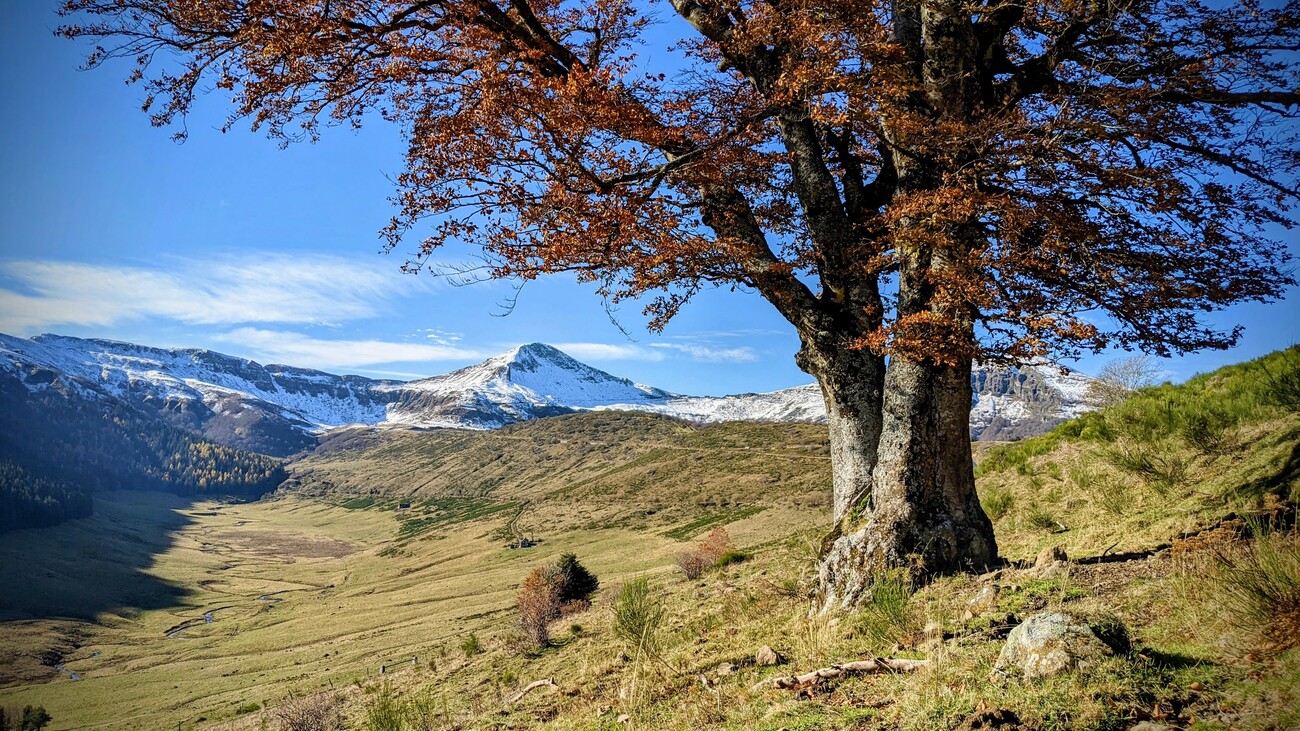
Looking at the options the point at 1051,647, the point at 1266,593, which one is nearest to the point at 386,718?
the point at 1051,647

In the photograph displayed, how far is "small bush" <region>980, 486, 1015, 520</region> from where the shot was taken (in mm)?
14336

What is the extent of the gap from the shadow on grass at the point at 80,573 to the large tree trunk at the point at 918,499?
149 m

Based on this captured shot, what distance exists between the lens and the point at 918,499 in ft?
25.0

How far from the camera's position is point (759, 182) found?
9.45 meters

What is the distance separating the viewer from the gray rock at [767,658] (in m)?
5.96

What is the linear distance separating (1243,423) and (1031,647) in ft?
31.5

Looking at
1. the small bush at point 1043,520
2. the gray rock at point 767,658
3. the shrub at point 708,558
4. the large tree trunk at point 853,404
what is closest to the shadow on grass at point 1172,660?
the gray rock at point 767,658

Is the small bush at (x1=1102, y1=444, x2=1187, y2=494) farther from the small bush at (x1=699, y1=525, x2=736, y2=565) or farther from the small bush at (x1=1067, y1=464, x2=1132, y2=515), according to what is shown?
the small bush at (x1=699, y1=525, x2=736, y2=565)

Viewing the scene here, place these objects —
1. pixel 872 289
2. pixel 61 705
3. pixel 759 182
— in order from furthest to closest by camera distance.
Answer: pixel 61 705, pixel 759 182, pixel 872 289

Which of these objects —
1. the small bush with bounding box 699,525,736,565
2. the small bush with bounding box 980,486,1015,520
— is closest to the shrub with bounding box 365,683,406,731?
the small bush with bounding box 980,486,1015,520

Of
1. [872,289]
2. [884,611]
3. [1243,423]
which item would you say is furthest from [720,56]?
[1243,423]

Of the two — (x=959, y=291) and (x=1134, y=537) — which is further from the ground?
(x=959, y=291)

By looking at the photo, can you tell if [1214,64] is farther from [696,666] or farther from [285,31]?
[285,31]

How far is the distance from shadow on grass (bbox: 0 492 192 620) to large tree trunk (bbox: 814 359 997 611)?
149 meters
